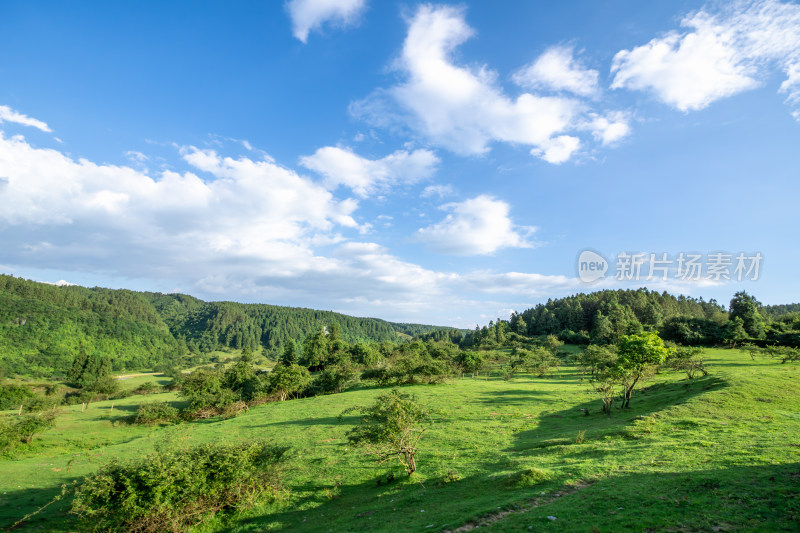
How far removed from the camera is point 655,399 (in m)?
39.5

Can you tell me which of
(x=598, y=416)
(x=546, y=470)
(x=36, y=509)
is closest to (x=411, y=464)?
(x=546, y=470)

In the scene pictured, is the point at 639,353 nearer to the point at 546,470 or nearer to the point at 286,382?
the point at 546,470

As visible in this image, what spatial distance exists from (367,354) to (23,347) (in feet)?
635

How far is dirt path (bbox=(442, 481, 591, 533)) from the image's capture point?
12.8 meters

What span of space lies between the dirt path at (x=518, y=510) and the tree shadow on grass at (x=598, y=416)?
11054 millimetres

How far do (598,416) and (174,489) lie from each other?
3855cm

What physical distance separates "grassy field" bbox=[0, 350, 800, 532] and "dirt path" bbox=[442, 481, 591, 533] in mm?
82

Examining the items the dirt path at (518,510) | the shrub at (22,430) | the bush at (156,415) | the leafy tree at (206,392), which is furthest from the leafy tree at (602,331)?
the shrub at (22,430)

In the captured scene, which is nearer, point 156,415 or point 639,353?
point 639,353

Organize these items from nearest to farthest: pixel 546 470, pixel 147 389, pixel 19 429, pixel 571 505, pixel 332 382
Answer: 1. pixel 571 505
2. pixel 546 470
3. pixel 19 429
4. pixel 332 382
5. pixel 147 389

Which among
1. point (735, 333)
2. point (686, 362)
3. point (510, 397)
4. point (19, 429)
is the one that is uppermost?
point (735, 333)

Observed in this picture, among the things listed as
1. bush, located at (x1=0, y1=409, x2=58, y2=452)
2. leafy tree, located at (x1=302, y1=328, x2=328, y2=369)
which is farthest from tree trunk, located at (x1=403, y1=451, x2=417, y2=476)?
leafy tree, located at (x1=302, y1=328, x2=328, y2=369)

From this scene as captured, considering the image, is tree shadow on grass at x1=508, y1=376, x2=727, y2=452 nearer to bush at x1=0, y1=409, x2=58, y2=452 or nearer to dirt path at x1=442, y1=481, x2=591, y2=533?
dirt path at x1=442, y1=481, x2=591, y2=533

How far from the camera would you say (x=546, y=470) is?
18078 mm
